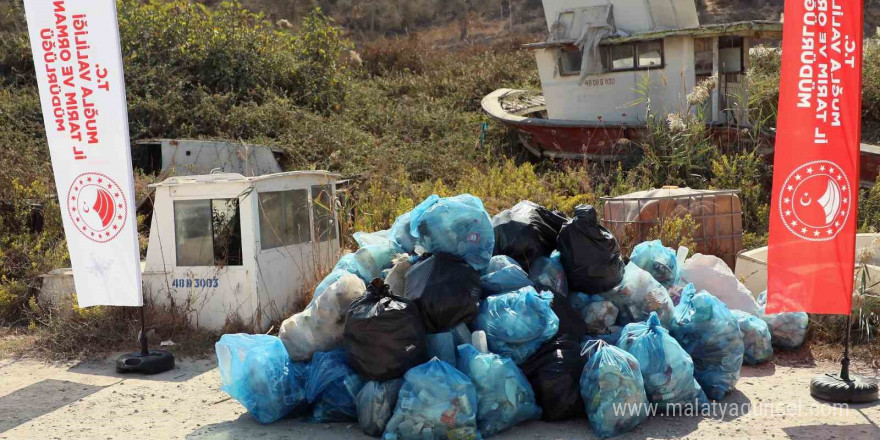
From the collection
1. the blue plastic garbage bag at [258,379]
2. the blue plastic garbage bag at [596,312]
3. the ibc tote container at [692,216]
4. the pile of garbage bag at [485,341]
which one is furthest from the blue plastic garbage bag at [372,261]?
the ibc tote container at [692,216]

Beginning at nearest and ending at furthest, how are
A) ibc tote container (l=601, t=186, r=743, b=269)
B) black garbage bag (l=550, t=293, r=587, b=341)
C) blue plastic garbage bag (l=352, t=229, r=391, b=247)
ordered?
1. black garbage bag (l=550, t=293, r=587, b=341)
2. blue plastic garbage bag (l=352, t=229, r=391, b=247)
3. ibc tote container (l=601, t=186, r=743, b=269)

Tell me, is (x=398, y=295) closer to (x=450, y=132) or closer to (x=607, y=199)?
(x=607, y=199)

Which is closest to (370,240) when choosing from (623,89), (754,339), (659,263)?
(659,263)

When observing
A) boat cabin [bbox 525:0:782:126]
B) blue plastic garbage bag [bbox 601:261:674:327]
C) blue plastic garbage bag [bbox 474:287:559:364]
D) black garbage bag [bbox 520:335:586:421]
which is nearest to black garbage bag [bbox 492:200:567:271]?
blue plastic garbage bag [bbox 601:261:674:327]

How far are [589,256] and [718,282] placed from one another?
152cm

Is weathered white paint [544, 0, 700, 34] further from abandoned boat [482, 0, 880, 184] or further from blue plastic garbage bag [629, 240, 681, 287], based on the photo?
blue plastic garbage bag [629, 240, 681, 287]

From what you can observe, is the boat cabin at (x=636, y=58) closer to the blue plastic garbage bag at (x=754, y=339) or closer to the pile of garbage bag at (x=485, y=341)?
the blue plastic garbage bag at (x=754, y=339)

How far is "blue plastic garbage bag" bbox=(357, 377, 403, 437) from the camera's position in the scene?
4.46 meters

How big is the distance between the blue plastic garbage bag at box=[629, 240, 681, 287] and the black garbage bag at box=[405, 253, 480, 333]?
Result: 168 cm

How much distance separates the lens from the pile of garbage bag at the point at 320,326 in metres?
5.03

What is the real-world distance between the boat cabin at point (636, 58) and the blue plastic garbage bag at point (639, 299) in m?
6.51

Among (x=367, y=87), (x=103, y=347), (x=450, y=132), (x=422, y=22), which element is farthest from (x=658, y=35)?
(x=422, y=22)

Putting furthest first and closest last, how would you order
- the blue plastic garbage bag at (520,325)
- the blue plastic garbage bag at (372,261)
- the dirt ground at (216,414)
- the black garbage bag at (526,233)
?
the blue plastic garbage bag at (372,261) < the black garbage bag at (526,233) < the blue plastic garbage bag at (520,325) < the dirt ground at (216,414)

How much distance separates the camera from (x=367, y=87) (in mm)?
16688
